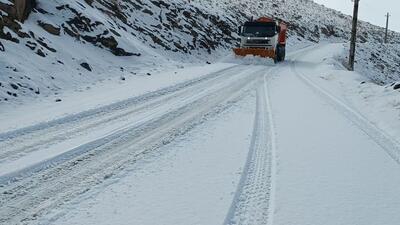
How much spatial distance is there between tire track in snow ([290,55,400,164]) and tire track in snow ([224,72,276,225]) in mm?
1840

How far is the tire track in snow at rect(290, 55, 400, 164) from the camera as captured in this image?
23.7 feet

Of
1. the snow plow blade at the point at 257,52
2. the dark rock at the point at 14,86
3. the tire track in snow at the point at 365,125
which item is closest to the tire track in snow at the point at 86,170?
the tire track in snow at the point at 365,125

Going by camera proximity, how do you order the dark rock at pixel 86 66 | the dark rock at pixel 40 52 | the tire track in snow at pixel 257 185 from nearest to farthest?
1. the tire track in snow at pixel 257 185
2. the dark rock at pixel 40 52
3. the dark rock at pixel 86 66

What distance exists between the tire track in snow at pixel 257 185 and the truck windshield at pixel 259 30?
17701 millimetres

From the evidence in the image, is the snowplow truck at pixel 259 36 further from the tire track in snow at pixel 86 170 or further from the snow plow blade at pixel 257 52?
the tire track in snow at pixel 86 170

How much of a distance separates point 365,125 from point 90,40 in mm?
11207

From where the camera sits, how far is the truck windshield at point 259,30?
2531 cm

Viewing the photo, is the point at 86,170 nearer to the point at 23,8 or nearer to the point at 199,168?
the point at 199,168

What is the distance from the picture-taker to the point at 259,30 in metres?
25.5

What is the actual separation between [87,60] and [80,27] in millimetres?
2409

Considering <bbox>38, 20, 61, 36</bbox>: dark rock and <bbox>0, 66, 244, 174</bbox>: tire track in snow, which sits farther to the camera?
<bbox>38, 20, 61, 36</bbox>: dark rock

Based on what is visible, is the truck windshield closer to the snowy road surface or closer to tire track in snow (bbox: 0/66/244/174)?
tire track in snow (bbox: 0/66/244/174)

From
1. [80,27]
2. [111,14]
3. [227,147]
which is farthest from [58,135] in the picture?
[111,14]

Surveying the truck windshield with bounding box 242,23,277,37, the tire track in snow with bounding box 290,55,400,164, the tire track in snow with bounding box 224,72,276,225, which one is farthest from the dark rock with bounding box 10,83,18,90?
the truck windshield with bounding box 242,23,277,37
